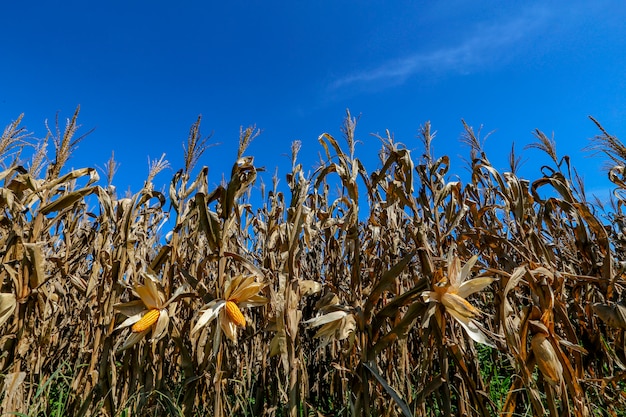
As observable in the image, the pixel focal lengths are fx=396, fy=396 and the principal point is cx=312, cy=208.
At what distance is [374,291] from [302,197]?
55 centimetres

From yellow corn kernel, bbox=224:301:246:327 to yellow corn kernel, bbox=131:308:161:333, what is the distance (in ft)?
1.11

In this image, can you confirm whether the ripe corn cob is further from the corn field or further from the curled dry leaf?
the curled dry leaf

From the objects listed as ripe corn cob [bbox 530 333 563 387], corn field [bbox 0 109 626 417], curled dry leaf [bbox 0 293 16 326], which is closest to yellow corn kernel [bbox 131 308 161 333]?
corn field [bbox 0 109 626 417]

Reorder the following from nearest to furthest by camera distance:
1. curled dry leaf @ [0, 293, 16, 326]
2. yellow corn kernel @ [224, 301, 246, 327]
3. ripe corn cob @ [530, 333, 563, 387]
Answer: ripe corn cob @ [530, 333, 563, 387]
yellow corn kernel @ [224, 301, 246, 327]
curled dry leaf @ [0, 293, 16, 326]

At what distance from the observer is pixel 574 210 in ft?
6.66

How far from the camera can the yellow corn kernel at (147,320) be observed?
166 centimetres

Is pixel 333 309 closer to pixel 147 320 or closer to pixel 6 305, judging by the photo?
pixel 147 320

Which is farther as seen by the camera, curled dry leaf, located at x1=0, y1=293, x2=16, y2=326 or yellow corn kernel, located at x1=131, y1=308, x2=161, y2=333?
curled dry leaf, located at x1=0, y1=293, x2=16, y2=326

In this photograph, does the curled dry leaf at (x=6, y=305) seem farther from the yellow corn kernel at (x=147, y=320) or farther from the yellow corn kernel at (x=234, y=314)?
the yellow corn kernel at (x=234, y=314)

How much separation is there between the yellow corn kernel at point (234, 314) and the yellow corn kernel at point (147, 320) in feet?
1.11

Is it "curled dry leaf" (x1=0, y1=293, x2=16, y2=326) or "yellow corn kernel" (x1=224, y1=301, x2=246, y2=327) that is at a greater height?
"curled dry leaf" (x1=0, y1=293, x2=16, y2=326)

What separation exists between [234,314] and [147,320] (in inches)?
15.5

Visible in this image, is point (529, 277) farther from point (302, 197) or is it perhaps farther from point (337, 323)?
point (302, 197)

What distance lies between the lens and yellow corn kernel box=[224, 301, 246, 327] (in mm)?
1653
